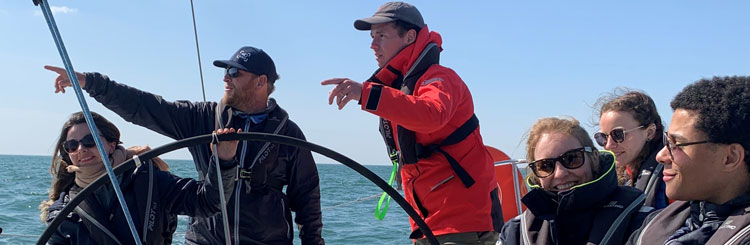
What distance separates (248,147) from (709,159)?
188cm

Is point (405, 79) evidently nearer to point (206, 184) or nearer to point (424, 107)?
point (424, 107)

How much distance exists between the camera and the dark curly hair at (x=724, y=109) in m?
1.80

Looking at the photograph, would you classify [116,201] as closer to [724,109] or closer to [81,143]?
[81,143]

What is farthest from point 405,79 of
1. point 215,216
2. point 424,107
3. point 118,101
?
point 118,101

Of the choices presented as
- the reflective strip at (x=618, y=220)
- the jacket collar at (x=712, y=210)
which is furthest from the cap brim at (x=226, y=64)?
the jacket collar at (x=712, y=210)

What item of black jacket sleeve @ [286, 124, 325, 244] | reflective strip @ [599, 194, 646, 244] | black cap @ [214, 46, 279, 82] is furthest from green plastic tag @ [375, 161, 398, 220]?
reflective strip @ [599, 194, 646, 244]

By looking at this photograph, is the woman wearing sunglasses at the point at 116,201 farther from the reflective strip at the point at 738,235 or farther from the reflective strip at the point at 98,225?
the reflective strip at the point at 738,235

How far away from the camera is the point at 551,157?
2.29m

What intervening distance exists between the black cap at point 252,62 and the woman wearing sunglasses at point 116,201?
0.55m

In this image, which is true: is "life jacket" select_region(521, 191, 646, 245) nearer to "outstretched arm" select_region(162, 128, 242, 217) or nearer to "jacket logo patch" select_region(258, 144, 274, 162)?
"outstretched arm" select_region(162, 128, 242, 217)

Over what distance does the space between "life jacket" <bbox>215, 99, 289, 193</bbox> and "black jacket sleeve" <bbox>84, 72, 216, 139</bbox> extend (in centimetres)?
12

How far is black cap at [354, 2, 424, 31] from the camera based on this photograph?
2.89 metres

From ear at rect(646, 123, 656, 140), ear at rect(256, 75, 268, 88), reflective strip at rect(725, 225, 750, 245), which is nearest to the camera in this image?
reflective strip at rect(725, 225, 750, 245)

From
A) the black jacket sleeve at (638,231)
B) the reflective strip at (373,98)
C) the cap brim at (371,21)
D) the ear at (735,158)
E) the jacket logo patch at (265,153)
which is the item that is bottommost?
the black jacket sleeve at (638,231)
